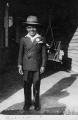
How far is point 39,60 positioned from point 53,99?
1808 millimetres

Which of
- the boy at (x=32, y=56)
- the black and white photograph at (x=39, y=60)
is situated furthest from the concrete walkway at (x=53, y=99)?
the boy at (x=32, y=56)

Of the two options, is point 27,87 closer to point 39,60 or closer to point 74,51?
point 39,60

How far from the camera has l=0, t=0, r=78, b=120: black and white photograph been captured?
7.61 metres

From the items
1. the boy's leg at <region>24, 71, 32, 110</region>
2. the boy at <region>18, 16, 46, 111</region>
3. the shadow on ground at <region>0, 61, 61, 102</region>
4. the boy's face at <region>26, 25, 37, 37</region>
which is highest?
the boy's face at <region>26, 25, 37, 37</region>

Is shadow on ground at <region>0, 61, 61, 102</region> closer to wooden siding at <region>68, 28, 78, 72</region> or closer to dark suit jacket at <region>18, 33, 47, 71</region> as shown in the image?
wooden siding at <region>68, 28, 78, 72</region>

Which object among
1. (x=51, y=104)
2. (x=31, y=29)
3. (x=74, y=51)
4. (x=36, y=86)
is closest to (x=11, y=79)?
(x=74, y=51)

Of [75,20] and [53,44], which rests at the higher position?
[75,20]

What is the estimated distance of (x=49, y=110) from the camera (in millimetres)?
7887

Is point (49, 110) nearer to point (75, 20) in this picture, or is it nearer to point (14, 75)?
point (14, 75)

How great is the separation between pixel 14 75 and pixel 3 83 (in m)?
2.11

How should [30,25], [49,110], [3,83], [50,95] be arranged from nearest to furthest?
1. [30,25]
2. [49,110]
3. [50,95]
4. [3,83]

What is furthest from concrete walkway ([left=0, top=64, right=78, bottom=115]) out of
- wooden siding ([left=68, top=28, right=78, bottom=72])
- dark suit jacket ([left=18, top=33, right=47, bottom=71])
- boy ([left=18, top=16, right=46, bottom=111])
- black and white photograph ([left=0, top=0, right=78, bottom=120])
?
wooden siding ([left=68, top=28, right=78, bottom=72])
